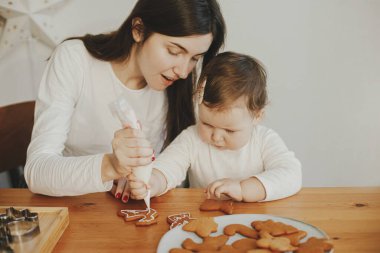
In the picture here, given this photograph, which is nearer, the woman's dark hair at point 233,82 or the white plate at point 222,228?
the white plate at point 222,228

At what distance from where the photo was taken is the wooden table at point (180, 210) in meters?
0.83

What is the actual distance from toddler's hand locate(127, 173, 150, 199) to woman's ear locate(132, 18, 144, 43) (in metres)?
0.55

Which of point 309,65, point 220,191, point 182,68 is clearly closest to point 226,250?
point 220,191

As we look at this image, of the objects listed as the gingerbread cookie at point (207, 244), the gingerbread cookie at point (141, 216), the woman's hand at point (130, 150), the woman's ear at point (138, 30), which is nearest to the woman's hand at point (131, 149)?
the woman's hand at point (130, 150)

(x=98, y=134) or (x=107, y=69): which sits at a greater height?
(x=107, y=69)

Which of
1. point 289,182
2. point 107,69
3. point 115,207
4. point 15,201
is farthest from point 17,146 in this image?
point 289,182

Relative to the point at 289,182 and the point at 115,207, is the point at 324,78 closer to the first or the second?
the point at 289,182

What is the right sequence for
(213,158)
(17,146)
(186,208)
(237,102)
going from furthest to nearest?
(17,146)
(213,158)
(237,102)
(186,208)

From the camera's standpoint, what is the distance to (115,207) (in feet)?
3.36

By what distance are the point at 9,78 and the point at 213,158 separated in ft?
5.02

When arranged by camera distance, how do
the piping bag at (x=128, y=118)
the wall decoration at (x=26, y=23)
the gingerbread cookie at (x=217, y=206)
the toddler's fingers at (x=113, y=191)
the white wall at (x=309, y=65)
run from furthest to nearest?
the white wall at (x=309, y=65) < the wall decoration at (x=26, y=23) < the toddler's fingers at (x=113, y=191) < the gingerbread cookie at (x=217, y=206) < the piping bag at (x=128, y=118)

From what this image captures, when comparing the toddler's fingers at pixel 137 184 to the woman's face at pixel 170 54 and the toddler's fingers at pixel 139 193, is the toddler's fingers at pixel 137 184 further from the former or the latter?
the woman's face at pixel 170 54

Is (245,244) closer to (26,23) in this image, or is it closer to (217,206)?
(217,206)

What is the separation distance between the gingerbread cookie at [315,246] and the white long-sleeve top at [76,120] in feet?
1.60
